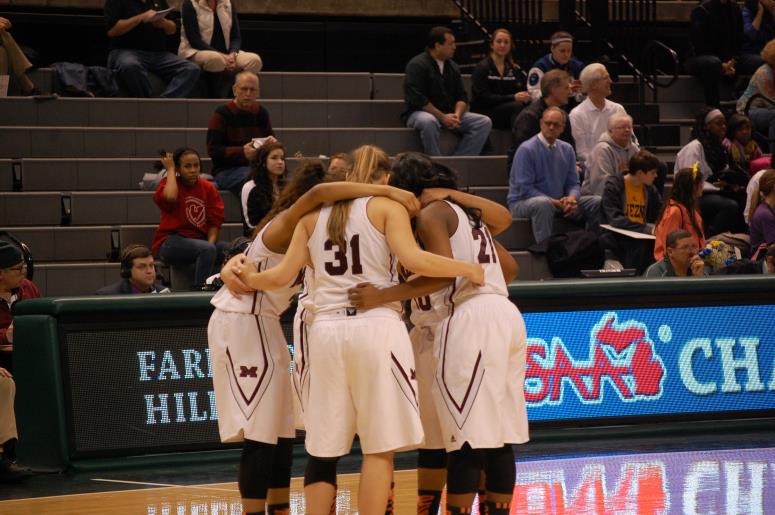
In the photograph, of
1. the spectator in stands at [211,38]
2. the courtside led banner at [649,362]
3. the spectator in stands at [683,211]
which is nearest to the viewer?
the courtside led banner at [649,362]

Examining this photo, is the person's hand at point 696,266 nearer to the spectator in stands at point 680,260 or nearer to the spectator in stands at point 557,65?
the spectator in stands at point 680,260

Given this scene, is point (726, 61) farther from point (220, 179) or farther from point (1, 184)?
point (1, 184)

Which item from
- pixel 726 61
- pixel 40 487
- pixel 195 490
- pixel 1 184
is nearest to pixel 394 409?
pixel 195 490

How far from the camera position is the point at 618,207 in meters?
11.8

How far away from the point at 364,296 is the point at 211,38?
8.20 metres

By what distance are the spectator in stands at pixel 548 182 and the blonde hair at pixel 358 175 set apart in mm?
5988

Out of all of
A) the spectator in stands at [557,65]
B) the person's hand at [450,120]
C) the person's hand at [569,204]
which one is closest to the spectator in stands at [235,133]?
the person's hand at [450,120]

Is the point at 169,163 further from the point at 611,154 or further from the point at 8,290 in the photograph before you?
the point at 611,154

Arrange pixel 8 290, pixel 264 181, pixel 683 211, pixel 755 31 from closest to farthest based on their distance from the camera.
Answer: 1. pixel 8 290
2. pixel 264 181
3. pixel 683 211
4. pixel 755 31

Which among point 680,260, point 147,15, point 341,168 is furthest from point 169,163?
point 341,168

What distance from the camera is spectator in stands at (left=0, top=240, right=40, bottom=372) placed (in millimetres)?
8578

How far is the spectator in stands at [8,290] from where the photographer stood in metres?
8.58

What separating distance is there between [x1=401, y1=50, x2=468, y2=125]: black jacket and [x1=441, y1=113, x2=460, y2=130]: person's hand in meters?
0.20

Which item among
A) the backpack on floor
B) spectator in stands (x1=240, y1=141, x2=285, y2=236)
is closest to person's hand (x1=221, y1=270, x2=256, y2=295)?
spectator in stands (x1=240, y1=141, x2=285, y2=236)
